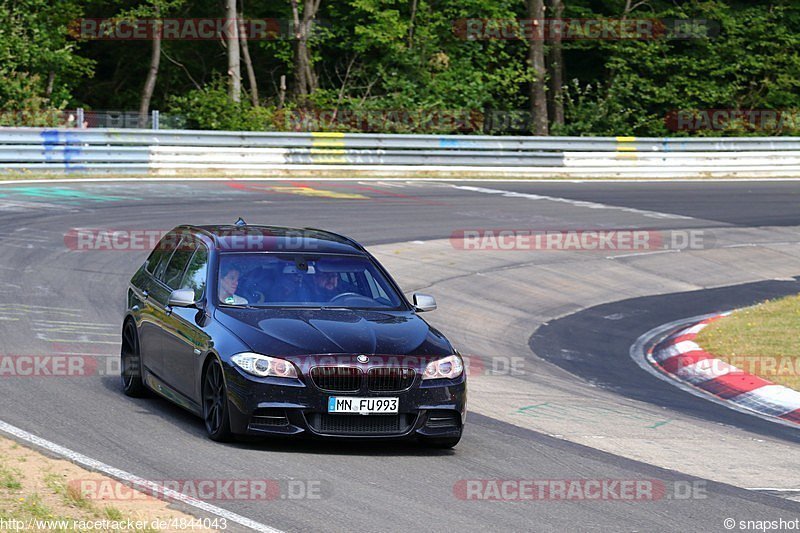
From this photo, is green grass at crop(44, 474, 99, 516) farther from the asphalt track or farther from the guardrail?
the guardrail

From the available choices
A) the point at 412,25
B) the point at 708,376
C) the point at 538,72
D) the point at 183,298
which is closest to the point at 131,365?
the point at 183,298

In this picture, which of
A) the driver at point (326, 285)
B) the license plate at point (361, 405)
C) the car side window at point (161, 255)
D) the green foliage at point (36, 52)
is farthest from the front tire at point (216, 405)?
the green foliage at point (36, 52)

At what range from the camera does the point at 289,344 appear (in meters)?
8.38

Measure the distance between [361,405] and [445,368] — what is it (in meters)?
0.70

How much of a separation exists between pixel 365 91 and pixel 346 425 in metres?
34.2

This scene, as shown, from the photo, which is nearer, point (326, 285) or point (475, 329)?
point (326, 285)

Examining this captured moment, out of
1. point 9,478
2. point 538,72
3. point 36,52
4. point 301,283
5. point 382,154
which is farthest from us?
point 538,72

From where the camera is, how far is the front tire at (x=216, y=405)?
8.38 m

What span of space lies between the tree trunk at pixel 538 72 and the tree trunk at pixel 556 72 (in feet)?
6.18

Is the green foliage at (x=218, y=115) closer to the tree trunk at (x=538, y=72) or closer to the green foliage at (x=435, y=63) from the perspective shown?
the green foliage at (x=435, y=63)

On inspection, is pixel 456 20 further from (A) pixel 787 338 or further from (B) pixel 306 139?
(A) pixel 787 338

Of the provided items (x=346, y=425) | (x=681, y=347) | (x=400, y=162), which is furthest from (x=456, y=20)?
(x=346, y=425)

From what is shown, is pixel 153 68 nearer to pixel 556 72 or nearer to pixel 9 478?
pixel 556 72

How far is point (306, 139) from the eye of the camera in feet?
95.8
